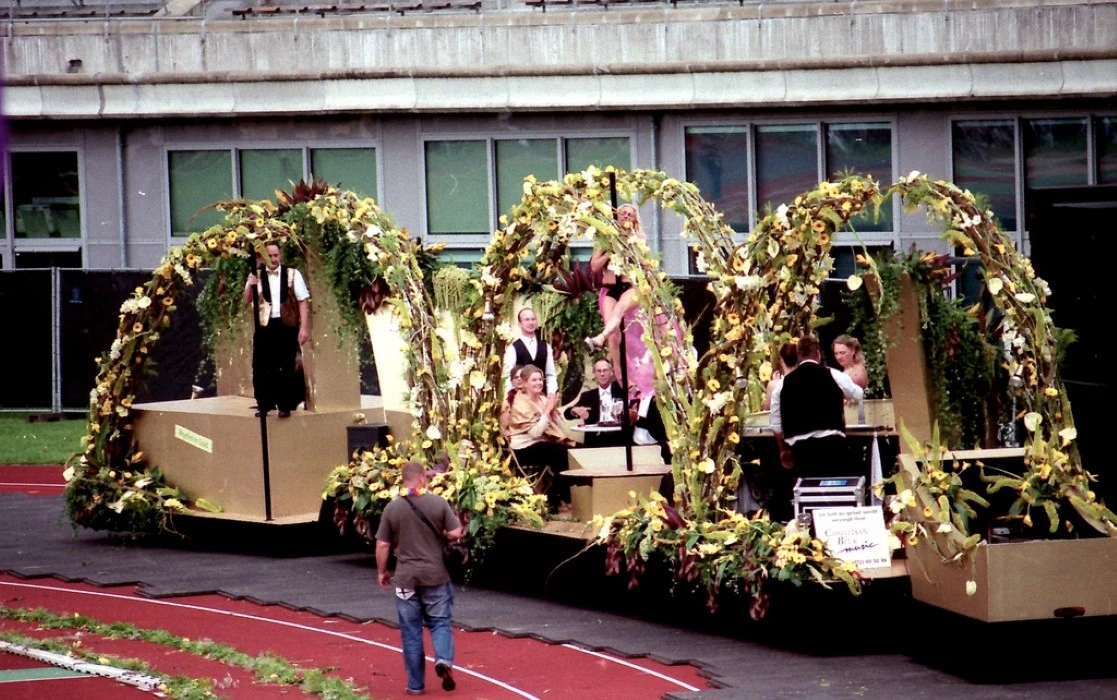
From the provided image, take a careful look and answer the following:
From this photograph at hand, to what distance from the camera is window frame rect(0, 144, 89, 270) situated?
101 ft

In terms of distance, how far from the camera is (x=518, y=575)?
48.9 ft

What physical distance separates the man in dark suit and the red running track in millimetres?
3160

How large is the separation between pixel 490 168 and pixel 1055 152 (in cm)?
848

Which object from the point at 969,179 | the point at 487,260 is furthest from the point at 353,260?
the point at 969,179

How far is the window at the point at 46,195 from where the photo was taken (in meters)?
30.9

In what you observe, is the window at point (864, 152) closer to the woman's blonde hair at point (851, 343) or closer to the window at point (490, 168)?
the window at point (490, 168)

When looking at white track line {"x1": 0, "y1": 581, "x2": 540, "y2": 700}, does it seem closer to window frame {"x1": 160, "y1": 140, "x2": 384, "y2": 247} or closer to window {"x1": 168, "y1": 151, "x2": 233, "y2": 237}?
window frame {"x1": 160, "y1": 140, "x2": 384, "y2": 247}

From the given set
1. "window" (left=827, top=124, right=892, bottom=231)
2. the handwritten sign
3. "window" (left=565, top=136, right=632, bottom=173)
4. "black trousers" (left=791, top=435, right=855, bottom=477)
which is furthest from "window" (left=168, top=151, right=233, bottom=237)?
the handwritten sign

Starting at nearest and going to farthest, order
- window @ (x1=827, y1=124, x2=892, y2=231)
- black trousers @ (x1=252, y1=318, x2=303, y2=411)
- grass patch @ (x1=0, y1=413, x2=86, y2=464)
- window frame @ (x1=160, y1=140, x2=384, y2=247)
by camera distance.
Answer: black trousers @ (x1=252, y1=318, x2=303, y2=411)
grass patch @ (x1=0, y1=413, x2=86, y2=464)
window @ (x1=827, y1=124, x2=892, y2=231)
window frame @ (x1=160, y1=140, x2=384, y2=247)

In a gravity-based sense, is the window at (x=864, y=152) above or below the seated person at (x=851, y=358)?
above

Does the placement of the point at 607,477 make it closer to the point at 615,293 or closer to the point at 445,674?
the point at 615,293

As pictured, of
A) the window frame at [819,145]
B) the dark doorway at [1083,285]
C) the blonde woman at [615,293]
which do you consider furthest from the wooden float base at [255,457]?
the window frame at [819,145]

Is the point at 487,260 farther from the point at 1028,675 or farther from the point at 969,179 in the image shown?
the point at 969,179

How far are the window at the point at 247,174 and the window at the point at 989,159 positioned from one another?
908 centimetres
